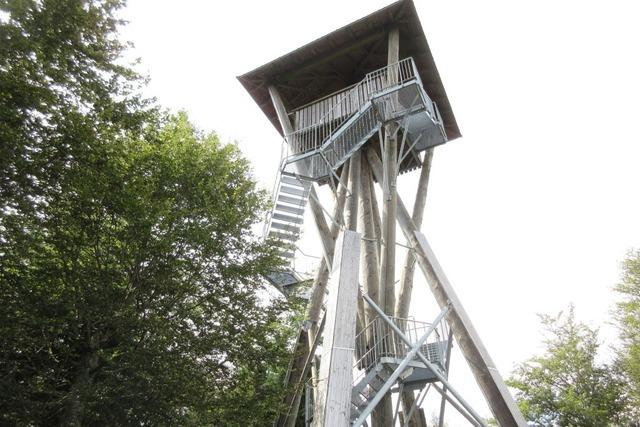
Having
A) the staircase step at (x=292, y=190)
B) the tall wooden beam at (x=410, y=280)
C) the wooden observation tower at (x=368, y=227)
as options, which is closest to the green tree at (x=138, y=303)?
the wooden observation tower at (x=368, y=227)

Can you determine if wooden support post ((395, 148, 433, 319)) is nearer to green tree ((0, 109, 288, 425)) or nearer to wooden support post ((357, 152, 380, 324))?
wooden support post ((357, 152, 380, 324))

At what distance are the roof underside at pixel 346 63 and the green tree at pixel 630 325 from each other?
1401cm

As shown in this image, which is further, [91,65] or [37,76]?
[91,65]

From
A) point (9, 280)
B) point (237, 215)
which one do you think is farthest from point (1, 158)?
point (237, 215)

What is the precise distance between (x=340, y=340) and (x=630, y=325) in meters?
19.5

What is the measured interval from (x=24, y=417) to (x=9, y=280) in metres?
2.03

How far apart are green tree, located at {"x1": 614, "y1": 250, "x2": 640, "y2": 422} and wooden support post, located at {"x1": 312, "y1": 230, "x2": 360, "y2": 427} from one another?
1762 centimetres

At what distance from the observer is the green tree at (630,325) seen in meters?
17.1

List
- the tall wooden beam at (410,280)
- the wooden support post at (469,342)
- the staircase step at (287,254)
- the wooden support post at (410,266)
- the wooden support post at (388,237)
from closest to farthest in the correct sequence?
the wooden support post at (469,342), the wooden support post at (388,237), the tall wooden beam at (410,280), the wooden support post at (410,266), the staircase step at (287,254)

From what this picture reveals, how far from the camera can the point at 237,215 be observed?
810 centimetres

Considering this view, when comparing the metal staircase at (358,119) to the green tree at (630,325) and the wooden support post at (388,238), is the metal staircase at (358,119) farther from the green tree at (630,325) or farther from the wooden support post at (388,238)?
the green tree at (630,325)

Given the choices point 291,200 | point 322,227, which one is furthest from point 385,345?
point 291,200

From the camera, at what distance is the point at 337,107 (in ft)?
28.7

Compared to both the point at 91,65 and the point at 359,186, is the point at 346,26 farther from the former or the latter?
the point at 91,65
